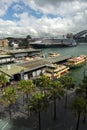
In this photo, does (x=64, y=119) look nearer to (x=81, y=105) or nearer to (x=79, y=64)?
(x=81, y=105)

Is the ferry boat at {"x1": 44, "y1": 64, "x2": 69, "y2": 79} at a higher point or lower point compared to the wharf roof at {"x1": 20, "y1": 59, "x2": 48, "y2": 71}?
lower

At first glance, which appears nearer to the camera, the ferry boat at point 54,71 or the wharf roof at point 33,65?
the wharf roof at point 33,65

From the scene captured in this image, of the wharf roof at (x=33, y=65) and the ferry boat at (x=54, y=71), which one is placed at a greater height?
the wharf roof at (x=33, y=65)

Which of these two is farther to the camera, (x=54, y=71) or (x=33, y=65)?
(x=33, y=65)

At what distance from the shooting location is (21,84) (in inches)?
1816

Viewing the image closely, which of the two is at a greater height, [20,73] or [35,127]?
[20,73]

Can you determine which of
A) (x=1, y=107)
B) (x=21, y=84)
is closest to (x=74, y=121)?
(x=21, y=84)

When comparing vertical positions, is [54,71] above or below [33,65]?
below

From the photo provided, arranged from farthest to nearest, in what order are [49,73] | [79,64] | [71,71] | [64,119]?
[79,64] → [71,71] → [49,73] → [64,119]

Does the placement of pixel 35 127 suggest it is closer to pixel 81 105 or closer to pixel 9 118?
pixel 9 118

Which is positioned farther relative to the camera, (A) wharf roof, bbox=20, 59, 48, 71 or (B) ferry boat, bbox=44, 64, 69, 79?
(B) ferry boat, bbox=44, 64, 69, 79

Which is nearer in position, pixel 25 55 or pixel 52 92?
pixel 52 92

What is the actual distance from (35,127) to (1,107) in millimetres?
14286

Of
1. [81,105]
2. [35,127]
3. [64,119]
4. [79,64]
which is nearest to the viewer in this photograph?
[81,105]
